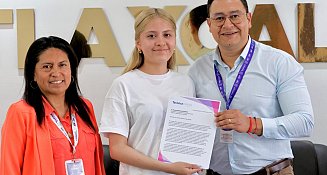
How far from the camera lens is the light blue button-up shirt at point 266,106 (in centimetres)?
216

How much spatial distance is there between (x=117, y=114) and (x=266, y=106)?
76 cm

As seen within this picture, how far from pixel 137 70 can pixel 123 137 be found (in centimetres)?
37

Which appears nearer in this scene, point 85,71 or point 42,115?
point 42,115

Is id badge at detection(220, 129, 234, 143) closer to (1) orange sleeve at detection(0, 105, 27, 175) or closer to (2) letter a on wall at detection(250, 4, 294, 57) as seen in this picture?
(1) orange sleeve at detection(0, 105, 27, 175)

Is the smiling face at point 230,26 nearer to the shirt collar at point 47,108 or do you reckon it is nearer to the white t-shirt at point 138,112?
the white t-shirt at point 138,112

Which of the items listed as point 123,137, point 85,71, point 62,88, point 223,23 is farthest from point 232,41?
point 85,71

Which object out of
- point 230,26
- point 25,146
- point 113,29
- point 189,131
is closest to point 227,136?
point 189,131

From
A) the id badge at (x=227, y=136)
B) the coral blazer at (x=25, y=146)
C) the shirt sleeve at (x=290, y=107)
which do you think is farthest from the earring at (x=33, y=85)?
the shirt sleeve at (x=290, y=107)

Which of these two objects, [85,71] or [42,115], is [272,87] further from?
[85,71]

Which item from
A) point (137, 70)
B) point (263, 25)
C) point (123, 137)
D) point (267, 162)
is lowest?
point (267, 162)

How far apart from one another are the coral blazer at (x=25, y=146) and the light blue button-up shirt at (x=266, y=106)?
35.1 inches

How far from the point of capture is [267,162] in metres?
2.25

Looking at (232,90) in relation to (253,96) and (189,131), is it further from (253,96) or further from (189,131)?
(189,131)

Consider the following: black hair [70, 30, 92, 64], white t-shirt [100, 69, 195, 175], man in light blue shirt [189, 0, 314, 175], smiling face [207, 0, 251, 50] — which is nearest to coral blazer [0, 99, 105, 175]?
white t-shirt [100, 69, 195, 175]
